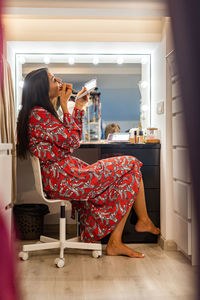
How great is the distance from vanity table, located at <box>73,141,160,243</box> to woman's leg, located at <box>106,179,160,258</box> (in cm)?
11

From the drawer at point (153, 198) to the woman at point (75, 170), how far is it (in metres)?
0.13

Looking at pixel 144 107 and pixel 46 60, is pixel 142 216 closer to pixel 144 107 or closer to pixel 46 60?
pixel 144 107

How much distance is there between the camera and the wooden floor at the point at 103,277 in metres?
1.74

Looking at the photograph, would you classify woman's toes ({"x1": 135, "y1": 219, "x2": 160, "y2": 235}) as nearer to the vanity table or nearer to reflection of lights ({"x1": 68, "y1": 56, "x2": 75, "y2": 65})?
the vanity table

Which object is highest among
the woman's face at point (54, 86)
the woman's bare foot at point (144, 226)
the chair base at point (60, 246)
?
the woman's face at point (54, 86)

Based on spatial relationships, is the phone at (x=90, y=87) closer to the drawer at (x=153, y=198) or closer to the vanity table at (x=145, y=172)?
the vanity table at (x=145, y=172)

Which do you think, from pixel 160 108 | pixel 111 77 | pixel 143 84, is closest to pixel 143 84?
pixel 143 84

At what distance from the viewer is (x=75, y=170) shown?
2.38m

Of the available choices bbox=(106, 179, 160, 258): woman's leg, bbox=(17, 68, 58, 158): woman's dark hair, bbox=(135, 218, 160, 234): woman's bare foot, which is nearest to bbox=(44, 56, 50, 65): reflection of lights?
bbox=(17, 68, 58, 158): woman's dark hair

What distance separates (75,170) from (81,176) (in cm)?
6

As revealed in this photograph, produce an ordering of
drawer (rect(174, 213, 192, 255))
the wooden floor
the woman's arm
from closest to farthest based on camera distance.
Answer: the wooden floor < drawer (rect(174, 213, 192, 255)) < the woman's arm

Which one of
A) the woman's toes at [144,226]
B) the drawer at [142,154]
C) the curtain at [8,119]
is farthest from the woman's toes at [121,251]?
the curtain at [8,119]

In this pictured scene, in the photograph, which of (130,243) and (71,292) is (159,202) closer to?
(130,243)

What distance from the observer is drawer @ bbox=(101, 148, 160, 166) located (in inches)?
109
